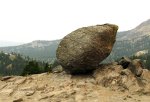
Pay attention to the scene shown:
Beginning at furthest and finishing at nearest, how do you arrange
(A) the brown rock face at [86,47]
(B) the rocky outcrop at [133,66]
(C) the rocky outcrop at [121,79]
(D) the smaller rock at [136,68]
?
(B) the rocky outcrop at [133,66]
(D) the smaller rock at [136,68]
(A) the brown rock face at [86,47]
(C) the rocky outcrop at [121,79]

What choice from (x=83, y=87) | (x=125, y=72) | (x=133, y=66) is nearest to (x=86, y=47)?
(x=83, y=87)

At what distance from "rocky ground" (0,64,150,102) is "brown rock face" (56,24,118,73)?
149 cm

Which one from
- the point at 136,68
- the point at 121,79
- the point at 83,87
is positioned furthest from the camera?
the point at 136,68

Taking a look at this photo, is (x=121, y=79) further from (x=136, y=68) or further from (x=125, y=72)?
(x=136, y=68)

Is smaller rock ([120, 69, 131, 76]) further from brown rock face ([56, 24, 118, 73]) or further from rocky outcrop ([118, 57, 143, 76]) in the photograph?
brown rock face ([56, 24, 118, 73])

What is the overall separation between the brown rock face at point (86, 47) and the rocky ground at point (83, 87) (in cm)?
149

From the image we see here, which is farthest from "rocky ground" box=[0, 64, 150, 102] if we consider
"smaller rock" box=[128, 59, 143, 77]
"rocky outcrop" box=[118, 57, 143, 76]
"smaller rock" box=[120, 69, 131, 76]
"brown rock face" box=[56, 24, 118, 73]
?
"brown rock face" box=[56, 24, 118, 73]

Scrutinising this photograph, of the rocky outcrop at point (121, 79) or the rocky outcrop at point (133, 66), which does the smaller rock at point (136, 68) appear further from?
the rocky outcrop at point (121, 79)

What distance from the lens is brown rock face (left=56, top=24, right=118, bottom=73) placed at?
36.7 metres

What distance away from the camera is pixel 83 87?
34969 millimetres

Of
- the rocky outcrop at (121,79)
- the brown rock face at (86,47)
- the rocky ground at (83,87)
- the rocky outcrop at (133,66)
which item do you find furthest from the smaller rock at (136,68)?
the brown rock face at (86,47)

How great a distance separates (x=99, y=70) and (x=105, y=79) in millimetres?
2491

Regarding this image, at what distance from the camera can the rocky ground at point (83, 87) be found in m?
32.8

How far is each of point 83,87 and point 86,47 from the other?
4.98 m
